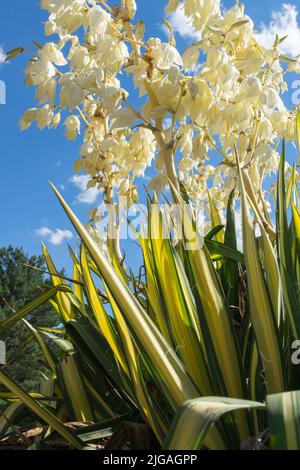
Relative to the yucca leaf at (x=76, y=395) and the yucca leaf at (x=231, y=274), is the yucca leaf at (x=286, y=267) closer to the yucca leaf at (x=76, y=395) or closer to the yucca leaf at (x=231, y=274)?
the yucca leaf at (x=231, y=274)

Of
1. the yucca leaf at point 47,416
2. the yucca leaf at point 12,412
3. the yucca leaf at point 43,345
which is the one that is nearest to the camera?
the yucca leaf at point 47,416

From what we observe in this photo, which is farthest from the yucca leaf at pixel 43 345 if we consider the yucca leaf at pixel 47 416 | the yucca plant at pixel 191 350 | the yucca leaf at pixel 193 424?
the yucca leaf at pixel 193 424

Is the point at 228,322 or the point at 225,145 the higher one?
the point at 225,145

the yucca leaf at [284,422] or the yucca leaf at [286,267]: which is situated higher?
the yucca leaf at [286,267]

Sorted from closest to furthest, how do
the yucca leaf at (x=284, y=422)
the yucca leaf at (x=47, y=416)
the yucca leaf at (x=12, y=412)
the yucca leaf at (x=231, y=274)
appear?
1. the yucca leaf at (x=284, y=422)
2. the yucca leaf at (x=47, y=416)
3. the yucca leaf at (x=12, y=412)
4. the yucca leaf at (x=231, y=274)

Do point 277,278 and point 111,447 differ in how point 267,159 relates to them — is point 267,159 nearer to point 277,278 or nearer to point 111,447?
point 277,278

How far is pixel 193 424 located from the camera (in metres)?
0.53

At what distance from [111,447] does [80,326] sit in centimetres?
40

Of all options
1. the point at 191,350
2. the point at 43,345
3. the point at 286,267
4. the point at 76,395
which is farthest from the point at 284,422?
the point at 43,345

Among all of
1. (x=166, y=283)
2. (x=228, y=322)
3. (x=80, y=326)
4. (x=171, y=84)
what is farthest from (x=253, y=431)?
(x=171, y=84)

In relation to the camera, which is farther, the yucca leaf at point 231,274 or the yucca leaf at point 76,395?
the yucca leaf at point 231,274

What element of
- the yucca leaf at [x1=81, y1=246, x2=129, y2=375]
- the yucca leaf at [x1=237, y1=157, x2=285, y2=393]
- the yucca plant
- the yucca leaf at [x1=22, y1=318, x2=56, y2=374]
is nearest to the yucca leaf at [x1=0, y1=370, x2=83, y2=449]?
the yucca plant

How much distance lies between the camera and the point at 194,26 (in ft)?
4.81

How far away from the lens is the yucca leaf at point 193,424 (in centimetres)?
52
